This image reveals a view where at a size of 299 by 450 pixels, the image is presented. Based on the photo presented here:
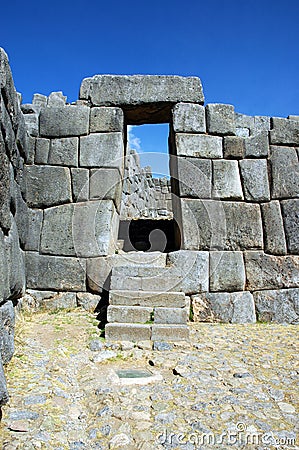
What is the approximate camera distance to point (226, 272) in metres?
4.93

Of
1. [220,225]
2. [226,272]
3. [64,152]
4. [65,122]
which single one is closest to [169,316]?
[226,272]

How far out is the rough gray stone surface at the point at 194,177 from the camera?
509 centimetres

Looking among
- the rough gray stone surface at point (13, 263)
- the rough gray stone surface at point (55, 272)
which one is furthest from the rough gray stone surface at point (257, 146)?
the rough gray stone surface at point (13, 263)

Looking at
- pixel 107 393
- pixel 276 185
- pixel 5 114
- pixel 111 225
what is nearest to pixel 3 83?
pixel 5 114

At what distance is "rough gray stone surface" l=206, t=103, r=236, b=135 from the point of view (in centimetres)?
522

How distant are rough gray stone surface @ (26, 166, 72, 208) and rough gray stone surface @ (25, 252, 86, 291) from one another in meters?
0.78

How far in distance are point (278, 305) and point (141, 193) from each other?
6668 mm

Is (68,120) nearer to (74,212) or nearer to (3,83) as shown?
(74,212)

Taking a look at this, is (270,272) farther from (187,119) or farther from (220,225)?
(187,119)

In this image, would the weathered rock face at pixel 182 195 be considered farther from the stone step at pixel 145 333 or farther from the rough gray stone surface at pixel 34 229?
the stone step at pixel 145 333

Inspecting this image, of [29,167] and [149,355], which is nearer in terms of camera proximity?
[149,355]

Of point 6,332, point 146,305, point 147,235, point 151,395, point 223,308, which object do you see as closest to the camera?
point 151,395

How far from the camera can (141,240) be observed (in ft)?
21.6

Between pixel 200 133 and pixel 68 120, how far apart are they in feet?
6.44
